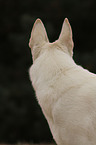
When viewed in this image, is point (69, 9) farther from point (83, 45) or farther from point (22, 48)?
point (22, 48)

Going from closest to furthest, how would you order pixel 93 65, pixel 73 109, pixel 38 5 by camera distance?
1. pixel 73 109
2. pixel 93 65
3. pixel 38 5

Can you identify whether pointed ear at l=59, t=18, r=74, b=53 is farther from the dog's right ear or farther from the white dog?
the dog's right ear

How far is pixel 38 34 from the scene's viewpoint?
10.9ft

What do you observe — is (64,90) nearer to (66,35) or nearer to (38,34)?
(66,35)

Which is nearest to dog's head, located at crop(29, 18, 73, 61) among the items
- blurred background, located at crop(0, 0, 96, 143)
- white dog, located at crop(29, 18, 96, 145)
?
white dog, located at crop(29, 18, 96, 145)

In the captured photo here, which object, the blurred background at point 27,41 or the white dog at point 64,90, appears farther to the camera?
the blurred background at point 27,41

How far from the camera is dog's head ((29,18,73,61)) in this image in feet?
10.6

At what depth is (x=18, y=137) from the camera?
12297 millimetres

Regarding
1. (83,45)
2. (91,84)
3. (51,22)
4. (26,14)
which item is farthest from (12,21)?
(91,84)

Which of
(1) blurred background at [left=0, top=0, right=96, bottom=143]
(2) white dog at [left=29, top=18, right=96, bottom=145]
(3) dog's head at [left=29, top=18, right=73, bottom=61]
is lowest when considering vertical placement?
(1) blurred background at [left=0, top=0, right=96, bottom=143]

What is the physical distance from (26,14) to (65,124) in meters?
10.7

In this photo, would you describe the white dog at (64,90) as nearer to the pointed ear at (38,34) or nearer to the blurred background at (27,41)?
the pointed ear at (38,34)

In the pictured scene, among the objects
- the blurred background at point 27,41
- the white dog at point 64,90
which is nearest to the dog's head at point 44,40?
the white dog at point 64,90

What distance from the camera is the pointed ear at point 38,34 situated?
329 cm
